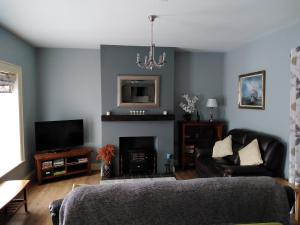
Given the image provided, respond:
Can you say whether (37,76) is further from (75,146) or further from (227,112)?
(227,112)

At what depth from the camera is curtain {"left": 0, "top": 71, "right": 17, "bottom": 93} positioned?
3.35 meters

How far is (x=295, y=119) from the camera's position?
290 cm

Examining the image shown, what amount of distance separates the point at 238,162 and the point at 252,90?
1.42 m

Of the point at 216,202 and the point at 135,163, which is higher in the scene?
the point at 216,202

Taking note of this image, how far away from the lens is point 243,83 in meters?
4.43

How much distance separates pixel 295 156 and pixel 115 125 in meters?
3.15

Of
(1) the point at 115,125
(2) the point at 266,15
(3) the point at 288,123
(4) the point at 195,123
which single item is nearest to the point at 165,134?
(4) the point at 195,123

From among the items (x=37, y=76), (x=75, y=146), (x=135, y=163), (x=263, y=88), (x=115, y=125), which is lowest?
(x=135, y=163)

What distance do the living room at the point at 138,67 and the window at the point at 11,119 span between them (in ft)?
0.21

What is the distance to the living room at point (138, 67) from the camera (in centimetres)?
276

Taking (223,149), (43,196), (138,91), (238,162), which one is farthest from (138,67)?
(43,196)

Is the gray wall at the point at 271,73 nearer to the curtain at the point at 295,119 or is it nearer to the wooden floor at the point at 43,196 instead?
the curtain at the point at 295,119

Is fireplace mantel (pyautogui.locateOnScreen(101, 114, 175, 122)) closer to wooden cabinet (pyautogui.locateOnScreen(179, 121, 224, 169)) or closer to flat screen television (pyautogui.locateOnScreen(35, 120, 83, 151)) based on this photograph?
wooden cabinet (pyautogui.locateOnScreen(179, 121, 224, 169))

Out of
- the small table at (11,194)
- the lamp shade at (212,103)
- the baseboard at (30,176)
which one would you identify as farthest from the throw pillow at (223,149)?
the baseboard at (30,176)
